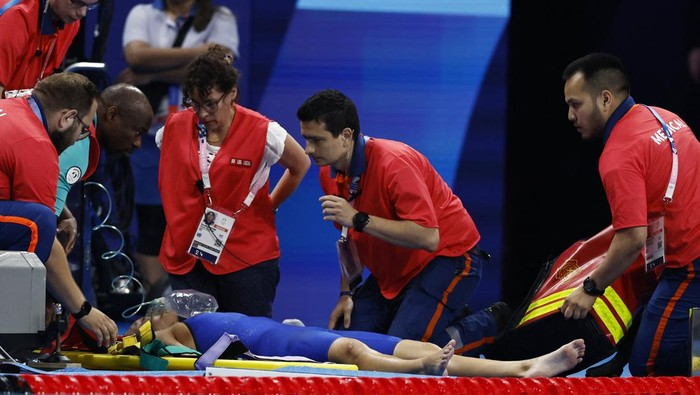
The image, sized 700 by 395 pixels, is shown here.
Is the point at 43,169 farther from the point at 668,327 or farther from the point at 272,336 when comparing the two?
the point at 668,327

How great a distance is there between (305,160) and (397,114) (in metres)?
2.27

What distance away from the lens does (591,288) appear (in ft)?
16.8

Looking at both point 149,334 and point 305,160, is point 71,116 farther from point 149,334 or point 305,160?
point 305,160

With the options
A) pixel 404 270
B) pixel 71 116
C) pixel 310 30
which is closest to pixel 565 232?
pixel 310 30

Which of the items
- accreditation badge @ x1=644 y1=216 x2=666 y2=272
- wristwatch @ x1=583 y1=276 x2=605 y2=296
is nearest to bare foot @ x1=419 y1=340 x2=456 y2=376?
wristwatch @ x1=583 y1=276 x2=605 y2=296

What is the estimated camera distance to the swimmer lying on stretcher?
4695 mm

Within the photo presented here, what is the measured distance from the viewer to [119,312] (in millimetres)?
7168

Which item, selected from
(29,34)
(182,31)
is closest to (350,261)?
(29,34)

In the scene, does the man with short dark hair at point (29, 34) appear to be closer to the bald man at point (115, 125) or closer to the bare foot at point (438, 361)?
the bald man at point (115, 125)

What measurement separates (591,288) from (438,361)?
0.85 m

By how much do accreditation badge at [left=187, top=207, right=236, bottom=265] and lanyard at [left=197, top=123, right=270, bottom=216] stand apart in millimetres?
69

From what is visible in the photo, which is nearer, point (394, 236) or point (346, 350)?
point (346, 350)

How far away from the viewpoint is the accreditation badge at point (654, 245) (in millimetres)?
5129

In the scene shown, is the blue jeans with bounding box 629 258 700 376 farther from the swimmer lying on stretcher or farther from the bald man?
the bald man
